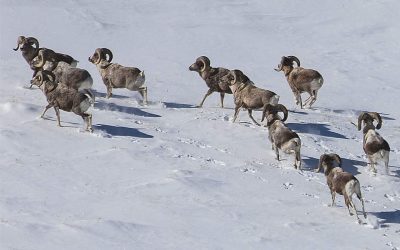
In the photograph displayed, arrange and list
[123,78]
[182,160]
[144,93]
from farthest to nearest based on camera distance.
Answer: [144,93], [123,78], [182,160]

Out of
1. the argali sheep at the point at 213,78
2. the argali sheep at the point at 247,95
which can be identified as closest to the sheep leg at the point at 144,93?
the argali sheep at the point at 213,78

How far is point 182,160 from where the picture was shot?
2108 cm

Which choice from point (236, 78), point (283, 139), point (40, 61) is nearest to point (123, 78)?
point (40, 61)

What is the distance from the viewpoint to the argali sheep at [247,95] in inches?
952

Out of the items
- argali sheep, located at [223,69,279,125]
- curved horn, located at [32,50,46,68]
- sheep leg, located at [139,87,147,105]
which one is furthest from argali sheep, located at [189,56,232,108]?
curved horn, located at [32,50,46,68]

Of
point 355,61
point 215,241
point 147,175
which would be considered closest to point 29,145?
point 147,175

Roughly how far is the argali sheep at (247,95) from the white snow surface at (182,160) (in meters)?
0.59

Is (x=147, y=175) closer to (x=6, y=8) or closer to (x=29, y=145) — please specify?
(x=29, y=145)

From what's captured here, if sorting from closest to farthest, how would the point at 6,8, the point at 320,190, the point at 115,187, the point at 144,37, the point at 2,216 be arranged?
1. the point at 2,216
2. the point at 115,187
3. the point at 320,190
4. the point at 144,37
5. the point at 6,8

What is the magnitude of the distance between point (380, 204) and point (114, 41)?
21518mm

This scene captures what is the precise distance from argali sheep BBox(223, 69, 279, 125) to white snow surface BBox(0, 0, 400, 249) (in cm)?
59

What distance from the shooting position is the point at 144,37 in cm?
3966

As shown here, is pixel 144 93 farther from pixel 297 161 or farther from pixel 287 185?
pixel 287 185

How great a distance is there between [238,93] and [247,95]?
1.28ft
